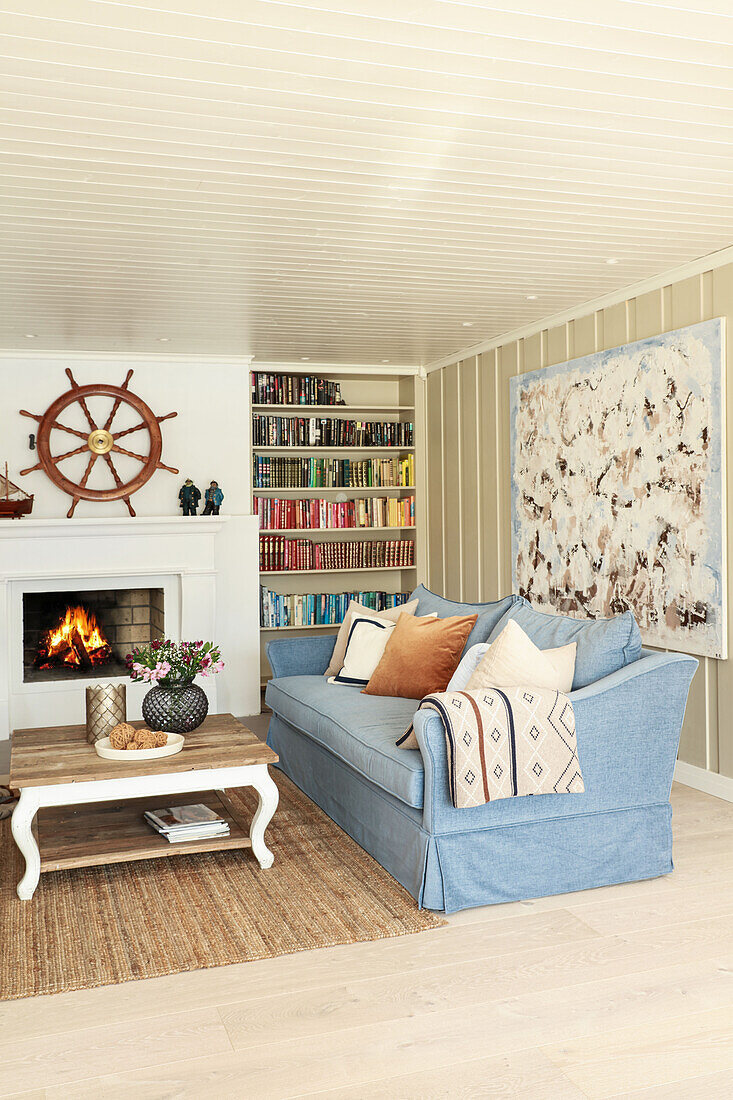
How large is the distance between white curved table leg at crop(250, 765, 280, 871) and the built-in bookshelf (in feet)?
11.4

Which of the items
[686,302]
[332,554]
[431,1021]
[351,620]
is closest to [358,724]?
[351,620]

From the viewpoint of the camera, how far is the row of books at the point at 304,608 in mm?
6871

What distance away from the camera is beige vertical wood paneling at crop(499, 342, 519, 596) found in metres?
5.91

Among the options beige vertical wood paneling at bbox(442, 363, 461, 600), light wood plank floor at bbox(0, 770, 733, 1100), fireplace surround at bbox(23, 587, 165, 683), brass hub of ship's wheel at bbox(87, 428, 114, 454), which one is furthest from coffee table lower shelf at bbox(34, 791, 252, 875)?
beige vertical wood paneling at bbox(442, 363, 461, 600)

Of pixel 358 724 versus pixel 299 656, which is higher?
pixel 299 656

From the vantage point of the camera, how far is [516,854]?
309cm

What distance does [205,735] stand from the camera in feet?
12.3

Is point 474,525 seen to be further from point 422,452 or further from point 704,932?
point 704,932

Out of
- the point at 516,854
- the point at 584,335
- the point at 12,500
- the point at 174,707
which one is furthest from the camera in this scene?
the point at 12,500

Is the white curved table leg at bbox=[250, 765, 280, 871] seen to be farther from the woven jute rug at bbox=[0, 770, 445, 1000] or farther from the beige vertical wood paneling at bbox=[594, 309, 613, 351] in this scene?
the beige vertical wood paneling at bbox=[594, 309, 613, 351]

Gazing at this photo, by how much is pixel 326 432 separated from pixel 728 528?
3.58m

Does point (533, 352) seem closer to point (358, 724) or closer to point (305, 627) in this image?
point (305, 627)

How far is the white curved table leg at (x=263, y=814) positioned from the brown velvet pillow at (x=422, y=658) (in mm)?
954

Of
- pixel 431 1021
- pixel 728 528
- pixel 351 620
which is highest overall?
pixel 728 528
